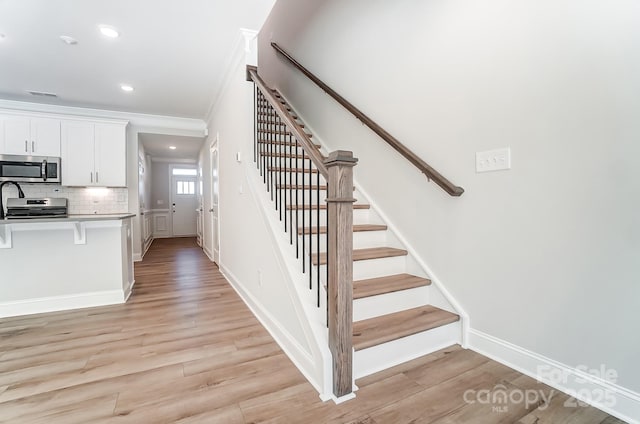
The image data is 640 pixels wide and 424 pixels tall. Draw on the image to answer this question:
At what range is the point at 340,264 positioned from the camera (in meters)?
1.49

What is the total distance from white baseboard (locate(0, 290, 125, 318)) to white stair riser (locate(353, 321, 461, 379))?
2.76m

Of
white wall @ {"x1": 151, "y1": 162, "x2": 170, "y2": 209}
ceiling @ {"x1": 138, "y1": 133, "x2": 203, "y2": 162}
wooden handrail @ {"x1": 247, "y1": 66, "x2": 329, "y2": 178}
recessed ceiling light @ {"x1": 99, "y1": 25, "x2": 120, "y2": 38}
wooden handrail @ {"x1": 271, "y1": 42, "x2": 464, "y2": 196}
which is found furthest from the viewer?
white wall @ {"x1": 151, "y1": 162, "x2": 170, "y2": 209}

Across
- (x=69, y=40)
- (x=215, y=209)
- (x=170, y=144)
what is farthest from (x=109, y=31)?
(x=170, y=144)

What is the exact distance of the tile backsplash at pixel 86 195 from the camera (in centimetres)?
470

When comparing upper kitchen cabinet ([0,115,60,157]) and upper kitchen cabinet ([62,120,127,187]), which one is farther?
upper kitchen cabinet ([62,120,127,187])

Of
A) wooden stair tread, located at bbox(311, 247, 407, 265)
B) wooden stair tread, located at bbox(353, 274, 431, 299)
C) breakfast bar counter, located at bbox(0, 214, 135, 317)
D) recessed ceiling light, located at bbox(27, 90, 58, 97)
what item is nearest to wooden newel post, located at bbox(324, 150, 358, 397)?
wooden stair tread, located at bbox(353, 274, 431, 299)

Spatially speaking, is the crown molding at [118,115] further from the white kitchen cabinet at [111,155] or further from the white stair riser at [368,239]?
the white stair riser at [368,239]

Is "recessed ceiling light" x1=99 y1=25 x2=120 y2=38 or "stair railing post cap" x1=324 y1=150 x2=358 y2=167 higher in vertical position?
"recessed ceiling light" x1=99 y1=25 x2=120 y2=38

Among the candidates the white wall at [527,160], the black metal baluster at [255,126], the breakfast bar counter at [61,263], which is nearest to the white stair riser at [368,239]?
the white wall at [527,160]

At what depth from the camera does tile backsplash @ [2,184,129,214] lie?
185 inches

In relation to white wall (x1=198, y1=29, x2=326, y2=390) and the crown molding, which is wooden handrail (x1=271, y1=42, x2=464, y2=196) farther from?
the crown molding

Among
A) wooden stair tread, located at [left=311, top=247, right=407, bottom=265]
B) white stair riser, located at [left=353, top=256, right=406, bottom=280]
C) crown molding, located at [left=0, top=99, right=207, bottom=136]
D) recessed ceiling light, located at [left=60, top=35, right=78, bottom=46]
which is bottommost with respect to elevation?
white stair riser, located at [left=353, top=256, right=406, bottom=280]

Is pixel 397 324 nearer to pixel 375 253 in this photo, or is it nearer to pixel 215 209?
pixel 375 253

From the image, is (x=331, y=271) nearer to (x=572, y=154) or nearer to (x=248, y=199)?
(x=572, y=154)
